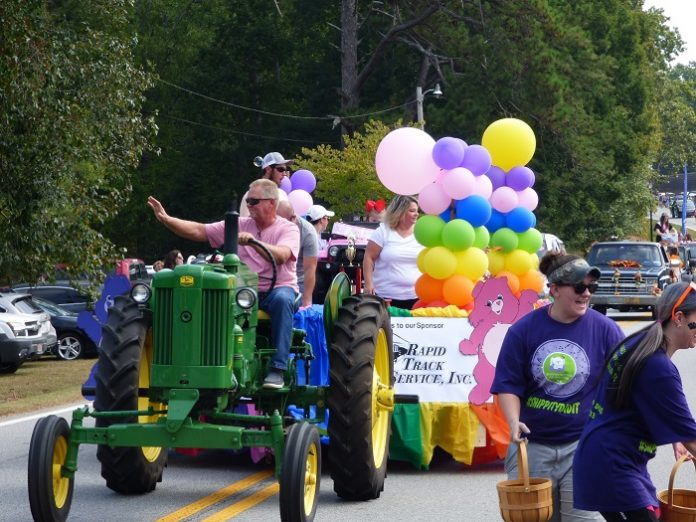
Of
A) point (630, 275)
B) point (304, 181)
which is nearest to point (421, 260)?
point (304, 181)

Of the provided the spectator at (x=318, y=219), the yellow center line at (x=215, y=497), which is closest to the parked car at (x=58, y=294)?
the spectator at (x=318, y=219)

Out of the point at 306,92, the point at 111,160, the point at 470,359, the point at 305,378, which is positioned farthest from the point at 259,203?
the point at 306,92

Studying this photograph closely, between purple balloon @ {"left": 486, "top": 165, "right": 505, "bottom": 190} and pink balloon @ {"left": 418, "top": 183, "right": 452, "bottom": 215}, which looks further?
purple balloon @ {"left": 486, "top": 165, "right": 505, "bottom": 190}

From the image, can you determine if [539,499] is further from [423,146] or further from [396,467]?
[423,146]

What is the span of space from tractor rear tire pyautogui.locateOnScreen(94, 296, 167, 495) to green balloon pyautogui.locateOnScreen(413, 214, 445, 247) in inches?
140

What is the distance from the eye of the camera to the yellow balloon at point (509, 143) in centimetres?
1333

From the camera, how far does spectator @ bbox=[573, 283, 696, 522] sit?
17.4 ft

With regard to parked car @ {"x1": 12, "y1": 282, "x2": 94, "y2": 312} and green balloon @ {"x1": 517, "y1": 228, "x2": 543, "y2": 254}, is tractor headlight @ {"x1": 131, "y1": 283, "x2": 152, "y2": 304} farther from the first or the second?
parked car @ {"x1": 12, "y1": 282, "x2": 94, "y2": 312}

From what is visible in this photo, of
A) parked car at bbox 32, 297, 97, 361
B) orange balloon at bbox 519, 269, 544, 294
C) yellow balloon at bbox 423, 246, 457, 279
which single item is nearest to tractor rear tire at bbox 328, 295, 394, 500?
yellow balloon at bbox 423, 246, 457, 279

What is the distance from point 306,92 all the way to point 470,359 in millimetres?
46926

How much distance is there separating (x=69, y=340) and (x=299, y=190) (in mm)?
11375

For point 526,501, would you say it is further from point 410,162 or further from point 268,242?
point 410,162

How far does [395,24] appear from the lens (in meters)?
50.0

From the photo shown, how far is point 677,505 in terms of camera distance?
17.7ft
